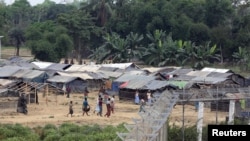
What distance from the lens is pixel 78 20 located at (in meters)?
65.4

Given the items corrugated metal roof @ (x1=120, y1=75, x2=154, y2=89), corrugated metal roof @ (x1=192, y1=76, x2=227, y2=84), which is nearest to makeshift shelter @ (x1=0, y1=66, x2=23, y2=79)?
corrugated metal roof @ (x1=120, y1=75, x2=154, y2=89)

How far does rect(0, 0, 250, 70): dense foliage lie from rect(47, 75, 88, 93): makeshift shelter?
16.3 meters

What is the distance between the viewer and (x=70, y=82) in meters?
38.7

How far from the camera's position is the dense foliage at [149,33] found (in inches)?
2213

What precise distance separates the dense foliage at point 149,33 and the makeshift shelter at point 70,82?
641 inches

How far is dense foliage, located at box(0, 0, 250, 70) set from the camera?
184 feet

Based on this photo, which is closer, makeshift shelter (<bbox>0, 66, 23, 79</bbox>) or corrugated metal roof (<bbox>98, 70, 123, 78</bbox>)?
makeshift shelter (<bbox>0, 66, 23, 79</bbox>)

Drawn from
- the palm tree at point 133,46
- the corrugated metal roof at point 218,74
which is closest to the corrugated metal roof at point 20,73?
the corrugated metal roof at point 218,74

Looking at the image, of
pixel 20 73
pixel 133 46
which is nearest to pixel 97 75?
pixel 20 73

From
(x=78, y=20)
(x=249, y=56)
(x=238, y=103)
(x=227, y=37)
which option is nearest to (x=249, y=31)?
(x=227, y=37)

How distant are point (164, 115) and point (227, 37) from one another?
52.2 meters

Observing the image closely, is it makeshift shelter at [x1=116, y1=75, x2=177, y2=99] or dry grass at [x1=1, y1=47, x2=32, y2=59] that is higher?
makeshift shelter at [x1=116, y1=75, x2=177, y2=99]

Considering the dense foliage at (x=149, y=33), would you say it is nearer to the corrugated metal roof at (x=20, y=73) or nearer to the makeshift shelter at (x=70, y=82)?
the corrugated metal roof at (x=20, y=73)

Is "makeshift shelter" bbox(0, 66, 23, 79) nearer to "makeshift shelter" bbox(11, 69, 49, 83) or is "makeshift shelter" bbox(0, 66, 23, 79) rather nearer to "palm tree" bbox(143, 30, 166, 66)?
"makeshift shelter" bbox(11, 69, 49, 83)
